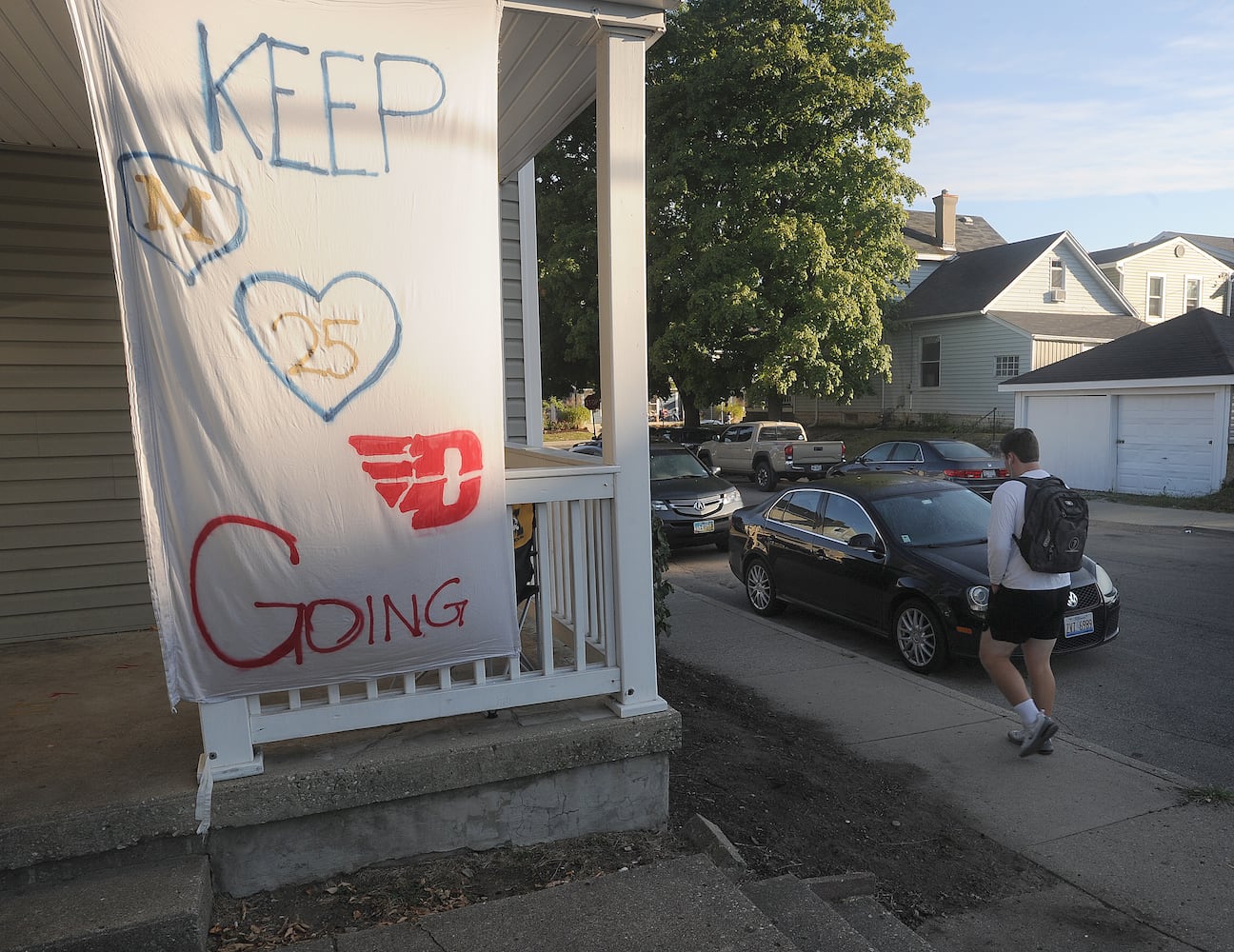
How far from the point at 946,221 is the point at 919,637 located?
32.5m

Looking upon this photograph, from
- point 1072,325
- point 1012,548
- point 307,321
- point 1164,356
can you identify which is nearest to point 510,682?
point 307,321

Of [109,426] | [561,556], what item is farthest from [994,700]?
[109,426]

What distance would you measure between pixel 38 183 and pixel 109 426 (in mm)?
1435

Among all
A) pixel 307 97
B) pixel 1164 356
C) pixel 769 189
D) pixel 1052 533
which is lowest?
pixel 1052 533

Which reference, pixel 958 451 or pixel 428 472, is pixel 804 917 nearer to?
pixel 428 472

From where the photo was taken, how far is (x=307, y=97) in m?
3.07

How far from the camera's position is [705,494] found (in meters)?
12.5

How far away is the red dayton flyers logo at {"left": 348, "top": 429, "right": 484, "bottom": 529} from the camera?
10.6 ft

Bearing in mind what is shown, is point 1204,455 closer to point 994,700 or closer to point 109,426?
point 994,700

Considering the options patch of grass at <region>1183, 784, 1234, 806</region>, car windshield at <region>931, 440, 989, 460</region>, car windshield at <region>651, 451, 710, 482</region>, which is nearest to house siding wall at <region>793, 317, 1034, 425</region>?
car windshield at <region>931, 440, 989, 460</region>

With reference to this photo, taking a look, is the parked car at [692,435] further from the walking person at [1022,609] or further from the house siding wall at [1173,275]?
the walking person at [1022,609]

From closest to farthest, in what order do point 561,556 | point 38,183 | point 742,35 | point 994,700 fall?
point 561,556, point 38,183, point 994,700, point 742,35

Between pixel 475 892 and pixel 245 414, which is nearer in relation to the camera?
pixel 245 414

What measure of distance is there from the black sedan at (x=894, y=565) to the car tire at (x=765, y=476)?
12.4 metres
